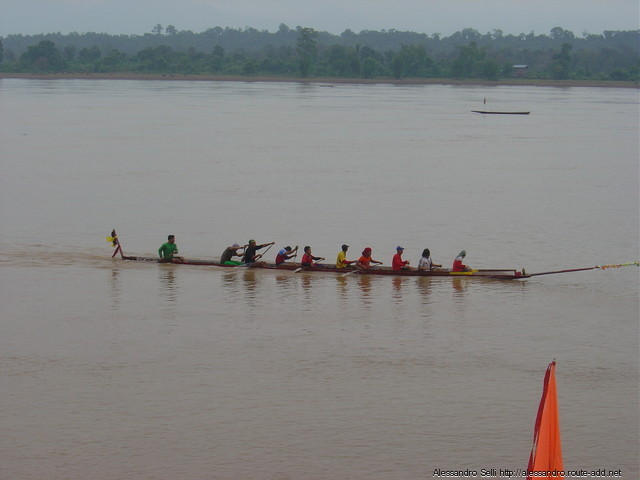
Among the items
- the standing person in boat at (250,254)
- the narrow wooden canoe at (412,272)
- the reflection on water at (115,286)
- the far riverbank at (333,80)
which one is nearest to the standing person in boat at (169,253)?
the reflection on water at (115,286)

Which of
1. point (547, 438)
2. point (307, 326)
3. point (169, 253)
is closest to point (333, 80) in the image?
point (169, 253)

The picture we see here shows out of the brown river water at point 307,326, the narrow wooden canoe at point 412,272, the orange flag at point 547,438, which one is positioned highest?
the orange flag at point 547,438

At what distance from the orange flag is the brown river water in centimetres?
488

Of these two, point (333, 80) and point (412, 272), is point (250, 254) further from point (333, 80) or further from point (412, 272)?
point (333, 80)

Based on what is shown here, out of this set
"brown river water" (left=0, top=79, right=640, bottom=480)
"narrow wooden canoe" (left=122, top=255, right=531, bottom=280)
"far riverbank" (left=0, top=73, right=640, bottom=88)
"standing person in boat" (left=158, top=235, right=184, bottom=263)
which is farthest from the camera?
"far riverbank" (left=0, top=73, right=640, bottom=88)

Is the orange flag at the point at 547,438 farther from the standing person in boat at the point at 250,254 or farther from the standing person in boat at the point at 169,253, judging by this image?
the standing person in boat at the point at 169,253

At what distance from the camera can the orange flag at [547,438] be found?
27.8ft

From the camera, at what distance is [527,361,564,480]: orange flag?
8461 mm

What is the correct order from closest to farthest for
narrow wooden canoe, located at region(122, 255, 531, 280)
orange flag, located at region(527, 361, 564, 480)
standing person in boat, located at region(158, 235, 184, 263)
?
orange flag, located at region(527, 361, 564, 480)
narrow wooden canoe, located at region(122, 255, 531, 280)
standing person in boat, located at region(158, 235, 184, 263)

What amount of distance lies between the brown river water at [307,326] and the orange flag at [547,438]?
488 cm

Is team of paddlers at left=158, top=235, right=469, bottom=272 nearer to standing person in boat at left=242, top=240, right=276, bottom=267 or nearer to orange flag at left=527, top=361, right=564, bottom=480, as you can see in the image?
standing person in boat at left=242, top=240, right=276, bottom=267

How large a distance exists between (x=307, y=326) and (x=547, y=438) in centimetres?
1218

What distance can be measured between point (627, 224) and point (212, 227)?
13726 millimetres

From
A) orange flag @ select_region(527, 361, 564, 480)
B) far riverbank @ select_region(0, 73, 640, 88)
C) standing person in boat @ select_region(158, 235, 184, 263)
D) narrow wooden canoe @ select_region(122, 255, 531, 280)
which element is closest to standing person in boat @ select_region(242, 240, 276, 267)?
narrow wooden canoe @ select_region(122, 255, 531, 280)
